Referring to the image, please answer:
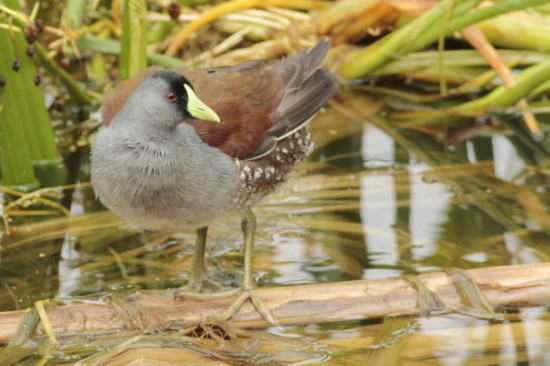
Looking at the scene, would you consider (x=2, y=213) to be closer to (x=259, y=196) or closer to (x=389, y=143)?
(x=259, y=196)

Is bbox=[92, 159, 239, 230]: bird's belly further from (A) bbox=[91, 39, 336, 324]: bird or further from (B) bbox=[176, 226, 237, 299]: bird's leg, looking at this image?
(B) bbox=[176, 226, 237, 299]: bird's leg

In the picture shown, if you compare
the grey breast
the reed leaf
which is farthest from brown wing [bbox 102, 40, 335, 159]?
the reed leaf

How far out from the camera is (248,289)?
11.3 ft

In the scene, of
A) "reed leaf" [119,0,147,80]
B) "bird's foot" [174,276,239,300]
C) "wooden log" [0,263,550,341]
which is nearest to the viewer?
"wooden log" [0,263,550,341]

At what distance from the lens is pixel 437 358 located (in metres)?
3.11

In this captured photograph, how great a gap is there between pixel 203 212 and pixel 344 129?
2478mm

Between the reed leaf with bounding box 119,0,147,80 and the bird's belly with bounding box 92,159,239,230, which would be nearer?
the bird's belly with bounding box 92,159,239,230

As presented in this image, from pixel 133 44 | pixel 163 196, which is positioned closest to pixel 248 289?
pixel 163 196

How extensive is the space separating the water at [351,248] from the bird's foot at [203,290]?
0.53 ft

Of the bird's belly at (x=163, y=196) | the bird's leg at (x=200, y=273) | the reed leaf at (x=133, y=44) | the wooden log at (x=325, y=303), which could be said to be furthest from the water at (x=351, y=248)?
the reed leaf at (x=133, y=44)

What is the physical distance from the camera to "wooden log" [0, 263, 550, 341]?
130 inches

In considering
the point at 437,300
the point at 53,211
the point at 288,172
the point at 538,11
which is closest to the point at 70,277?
the point at 53,211

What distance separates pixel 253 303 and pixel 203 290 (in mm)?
378

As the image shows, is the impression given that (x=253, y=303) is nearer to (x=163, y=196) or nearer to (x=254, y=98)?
(x=163, y=196)
